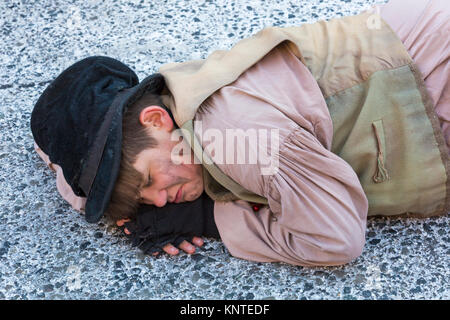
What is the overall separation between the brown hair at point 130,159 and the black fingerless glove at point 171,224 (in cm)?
6

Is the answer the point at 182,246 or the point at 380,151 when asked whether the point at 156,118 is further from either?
the point at 380,151

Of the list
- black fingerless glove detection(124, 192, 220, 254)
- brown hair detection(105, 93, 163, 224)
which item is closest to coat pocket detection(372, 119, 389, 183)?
black fingerless glove detection(124, 192, 220, 254)

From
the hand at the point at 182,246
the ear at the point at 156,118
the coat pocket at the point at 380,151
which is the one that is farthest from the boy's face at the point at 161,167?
the coat pocket at the point at 380,151

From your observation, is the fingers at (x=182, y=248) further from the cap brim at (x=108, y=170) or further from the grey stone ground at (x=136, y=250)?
the cap brim at (x=108, y=170)

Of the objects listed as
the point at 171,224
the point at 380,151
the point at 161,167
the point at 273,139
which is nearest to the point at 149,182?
the point at 161,167

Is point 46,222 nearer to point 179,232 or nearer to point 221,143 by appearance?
point 179,232

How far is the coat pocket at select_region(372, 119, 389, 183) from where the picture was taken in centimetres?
194

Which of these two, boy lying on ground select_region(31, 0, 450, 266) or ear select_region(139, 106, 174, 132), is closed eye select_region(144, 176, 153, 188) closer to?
boy lying on ground select_region(31, 0, 450, 266)

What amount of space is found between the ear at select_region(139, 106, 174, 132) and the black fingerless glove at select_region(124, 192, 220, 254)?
26 centimetres

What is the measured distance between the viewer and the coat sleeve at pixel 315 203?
1806 mm

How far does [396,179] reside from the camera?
1.97 meters

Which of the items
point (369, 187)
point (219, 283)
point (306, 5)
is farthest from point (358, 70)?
point (306, 5)

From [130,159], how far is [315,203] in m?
0.56

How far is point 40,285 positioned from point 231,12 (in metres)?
1.61
